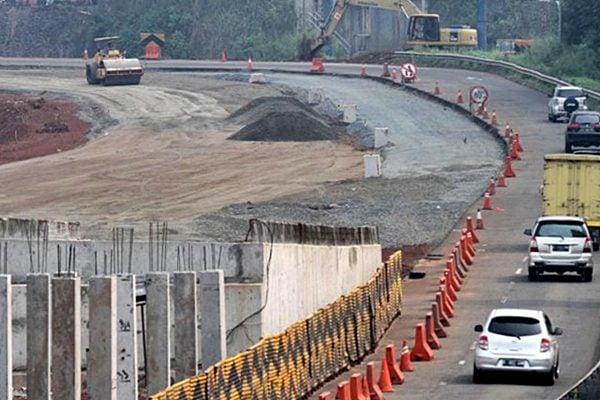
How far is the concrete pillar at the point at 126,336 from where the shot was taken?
20328mm

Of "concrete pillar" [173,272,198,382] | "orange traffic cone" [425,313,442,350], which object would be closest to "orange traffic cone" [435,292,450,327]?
"orange traffic cone" [425,313,442,350]

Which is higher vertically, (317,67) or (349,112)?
(317,67)

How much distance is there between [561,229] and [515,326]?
38.0 feet

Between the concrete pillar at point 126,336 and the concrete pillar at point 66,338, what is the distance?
686 mm

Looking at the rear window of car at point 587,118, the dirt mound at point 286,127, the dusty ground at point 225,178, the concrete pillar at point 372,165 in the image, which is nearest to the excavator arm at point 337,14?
the dusty ground at point 225,178

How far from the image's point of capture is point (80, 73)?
102250 millimetres

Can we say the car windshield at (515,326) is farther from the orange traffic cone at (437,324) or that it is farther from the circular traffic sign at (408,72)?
the circular traffic sign at (408,72)

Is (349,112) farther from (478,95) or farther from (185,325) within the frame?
(185,325)

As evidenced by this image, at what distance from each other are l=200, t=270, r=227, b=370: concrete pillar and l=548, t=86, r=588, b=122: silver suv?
154 ft

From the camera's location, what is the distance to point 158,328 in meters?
21.1

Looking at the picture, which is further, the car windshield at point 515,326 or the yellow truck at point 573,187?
the yellow truck at point 573,187

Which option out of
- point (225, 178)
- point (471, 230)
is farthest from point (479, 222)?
point (225, 178)

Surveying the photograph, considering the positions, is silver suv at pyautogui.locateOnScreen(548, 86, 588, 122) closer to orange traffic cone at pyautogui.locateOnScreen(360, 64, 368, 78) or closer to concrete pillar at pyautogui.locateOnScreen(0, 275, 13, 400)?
orange traffic cone at pyautogui.locateOnScreen(360, 64, 368, 78)

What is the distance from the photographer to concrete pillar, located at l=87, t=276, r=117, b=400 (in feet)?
65.0
